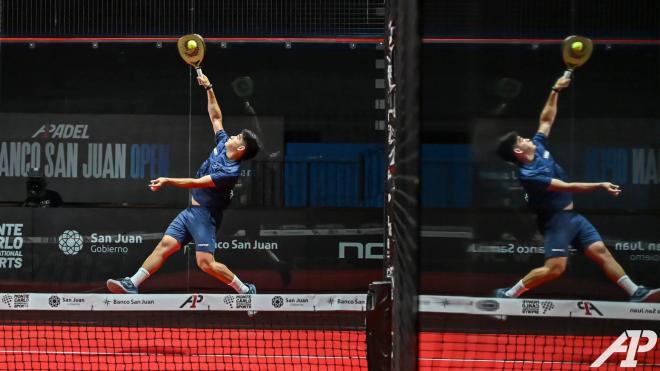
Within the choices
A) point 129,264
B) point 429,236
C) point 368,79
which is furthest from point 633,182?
point 129,264

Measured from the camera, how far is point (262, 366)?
6.45m

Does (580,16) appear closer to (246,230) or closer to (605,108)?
(605,108)

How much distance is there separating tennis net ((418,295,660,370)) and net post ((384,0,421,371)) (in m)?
4.61

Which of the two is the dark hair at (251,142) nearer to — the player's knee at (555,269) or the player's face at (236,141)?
the player's face at (236,141)

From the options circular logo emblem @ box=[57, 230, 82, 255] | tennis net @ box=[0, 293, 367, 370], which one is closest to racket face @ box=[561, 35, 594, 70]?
tennis net @ box=[0, 293, 367, 370]

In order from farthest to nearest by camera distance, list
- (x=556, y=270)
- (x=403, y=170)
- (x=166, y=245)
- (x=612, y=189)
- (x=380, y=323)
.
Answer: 1. (x=166, y=245)
2. (x=556, y=270)
3. (x=612, y=189)
4. (x=380, y=323)
5. (x=403, y=170)

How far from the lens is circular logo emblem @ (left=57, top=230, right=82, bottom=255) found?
7.11 meters

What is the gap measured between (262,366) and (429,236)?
157 cm

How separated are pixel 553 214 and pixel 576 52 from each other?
3.81 ft

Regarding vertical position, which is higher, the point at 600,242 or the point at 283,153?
the point at 283,153

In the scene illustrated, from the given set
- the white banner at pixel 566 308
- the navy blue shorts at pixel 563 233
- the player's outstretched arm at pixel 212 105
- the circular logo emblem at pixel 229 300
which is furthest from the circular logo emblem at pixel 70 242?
the navy blue shorts at pixel 563 233

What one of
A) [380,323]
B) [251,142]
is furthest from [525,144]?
[380,323]

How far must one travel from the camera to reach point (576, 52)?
6758 millimetres

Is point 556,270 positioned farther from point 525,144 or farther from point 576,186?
point 525,144
